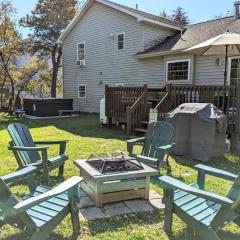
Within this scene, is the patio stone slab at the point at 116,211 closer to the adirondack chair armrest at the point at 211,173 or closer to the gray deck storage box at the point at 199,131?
the adirondack chair armrest at the point at 211,173

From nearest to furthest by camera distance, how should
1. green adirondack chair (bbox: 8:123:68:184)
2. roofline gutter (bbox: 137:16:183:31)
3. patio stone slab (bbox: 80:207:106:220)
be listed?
patio stone slab (bbox: 80:207:106:220), green adirondack chair (bbox: 8:123:68:184), roofline gutter (bbox: 137:16:183:31)

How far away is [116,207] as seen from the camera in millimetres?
3791

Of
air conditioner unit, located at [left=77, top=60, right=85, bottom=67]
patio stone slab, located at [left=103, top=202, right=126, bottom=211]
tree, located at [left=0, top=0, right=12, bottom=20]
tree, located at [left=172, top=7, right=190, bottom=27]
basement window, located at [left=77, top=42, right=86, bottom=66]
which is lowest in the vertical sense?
patio stone slab, located at [left=103, top=202, right=126, bottom=211]

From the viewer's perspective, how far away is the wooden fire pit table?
367 cm

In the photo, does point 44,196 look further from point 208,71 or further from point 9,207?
point 208,71

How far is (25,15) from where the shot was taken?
24.4 m

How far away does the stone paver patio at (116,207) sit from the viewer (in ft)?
11.8

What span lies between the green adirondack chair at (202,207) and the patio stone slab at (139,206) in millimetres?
540

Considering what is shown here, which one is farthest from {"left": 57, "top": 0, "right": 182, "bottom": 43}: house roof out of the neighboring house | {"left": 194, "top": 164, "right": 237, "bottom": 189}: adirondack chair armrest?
{"left": 194, "top": 164, "right": 237, "bottom": 189}: adirondack chair armrest

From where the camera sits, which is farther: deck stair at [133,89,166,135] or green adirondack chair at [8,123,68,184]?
deck stair at [133,89,166,135]

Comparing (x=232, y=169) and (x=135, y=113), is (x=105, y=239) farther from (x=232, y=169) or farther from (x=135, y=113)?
(x=135, y=113)

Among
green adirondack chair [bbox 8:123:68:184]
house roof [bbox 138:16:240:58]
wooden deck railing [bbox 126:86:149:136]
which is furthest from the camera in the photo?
house roof [bbox 138:16:240:58]

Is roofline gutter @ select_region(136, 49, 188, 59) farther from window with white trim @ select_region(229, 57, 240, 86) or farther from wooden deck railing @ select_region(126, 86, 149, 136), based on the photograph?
wooden deck railing @ select_region(126, 86, 149, 136)

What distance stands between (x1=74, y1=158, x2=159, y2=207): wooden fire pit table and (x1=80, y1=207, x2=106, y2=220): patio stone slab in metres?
0.09
